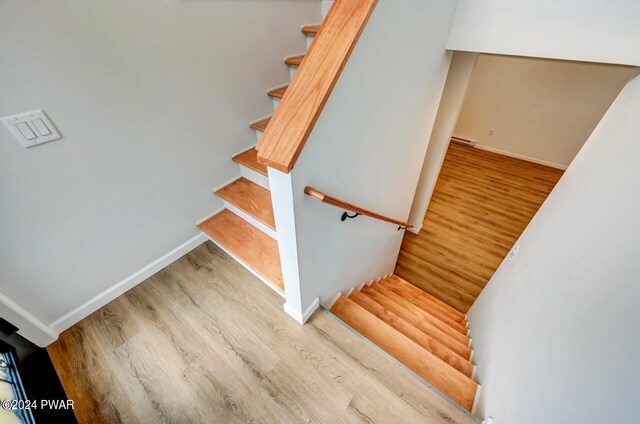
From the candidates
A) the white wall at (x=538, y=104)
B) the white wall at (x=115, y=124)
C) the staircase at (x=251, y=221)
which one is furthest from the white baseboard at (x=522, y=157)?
the white wall at (x=115, y=124)

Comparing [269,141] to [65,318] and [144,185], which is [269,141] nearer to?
[144,185]

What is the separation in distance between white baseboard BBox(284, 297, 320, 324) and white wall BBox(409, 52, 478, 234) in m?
2.21

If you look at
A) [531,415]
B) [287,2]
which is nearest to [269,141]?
[531,415]

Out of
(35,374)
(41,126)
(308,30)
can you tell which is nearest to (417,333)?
(35,374)

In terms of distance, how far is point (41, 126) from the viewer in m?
1.06

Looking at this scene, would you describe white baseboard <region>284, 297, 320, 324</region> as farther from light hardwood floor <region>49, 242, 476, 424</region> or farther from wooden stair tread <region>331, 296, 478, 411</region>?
wooden stair tread <region>331, 296, 478, 411</region>

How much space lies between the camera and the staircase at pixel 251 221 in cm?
161

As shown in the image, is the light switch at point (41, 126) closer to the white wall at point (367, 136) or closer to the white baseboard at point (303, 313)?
the white wall at point (367, 136)

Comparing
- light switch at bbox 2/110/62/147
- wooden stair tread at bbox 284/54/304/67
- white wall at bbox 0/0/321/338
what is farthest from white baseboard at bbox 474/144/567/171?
light switch at bbox 2/110/62/147

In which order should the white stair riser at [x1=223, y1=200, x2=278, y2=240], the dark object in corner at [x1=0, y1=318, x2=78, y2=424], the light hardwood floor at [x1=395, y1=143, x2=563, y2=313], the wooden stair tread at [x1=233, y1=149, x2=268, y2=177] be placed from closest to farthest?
the dark object in corner at [x1=0, y1=318, x2=78, y2=424]
the white stair riser at [x1=223, y1=200, x2=278, y2=240]
the wooden stair tread at [x1=233, y1=149, x2=268, y2=177]
the light hardwood floor at [x1=395, y1=143, x2=563, y2=313]

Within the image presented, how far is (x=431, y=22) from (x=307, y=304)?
5.63ft

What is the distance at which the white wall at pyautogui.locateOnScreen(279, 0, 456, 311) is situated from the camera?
92 cm

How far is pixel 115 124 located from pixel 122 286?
3.41 ft

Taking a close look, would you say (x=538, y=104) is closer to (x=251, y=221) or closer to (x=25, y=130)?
(x=251, y=221)
